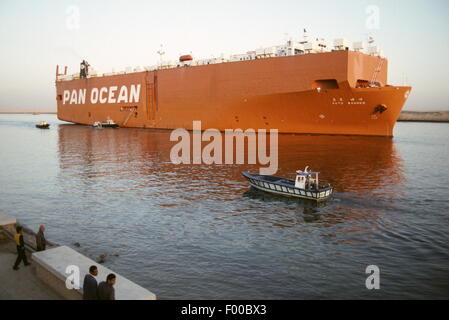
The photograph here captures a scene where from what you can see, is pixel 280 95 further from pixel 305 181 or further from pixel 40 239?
pixel 40 239

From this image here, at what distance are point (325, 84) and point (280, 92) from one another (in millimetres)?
5132

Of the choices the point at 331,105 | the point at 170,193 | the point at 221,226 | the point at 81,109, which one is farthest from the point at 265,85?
the point at 81,109

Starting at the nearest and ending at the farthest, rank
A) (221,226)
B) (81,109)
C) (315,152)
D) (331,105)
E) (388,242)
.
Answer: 1. (388,242)
2. (221,226)
3. (315,152)
4. (331,105)
5. (81,109)

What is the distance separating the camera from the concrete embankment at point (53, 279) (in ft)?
24.9

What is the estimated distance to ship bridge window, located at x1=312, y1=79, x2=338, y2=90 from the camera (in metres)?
40.6

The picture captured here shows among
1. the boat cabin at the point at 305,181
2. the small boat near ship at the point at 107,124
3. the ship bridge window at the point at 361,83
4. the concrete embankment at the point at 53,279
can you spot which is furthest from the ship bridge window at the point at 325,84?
the small boat near ship at the point at 107,124

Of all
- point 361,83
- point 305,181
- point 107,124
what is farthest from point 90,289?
point 107,124

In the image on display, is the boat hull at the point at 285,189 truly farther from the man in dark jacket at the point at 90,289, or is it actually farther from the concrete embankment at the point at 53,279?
the man in dark jacket at the point at 90,289

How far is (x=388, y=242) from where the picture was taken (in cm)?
1411

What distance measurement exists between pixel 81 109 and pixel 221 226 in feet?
232

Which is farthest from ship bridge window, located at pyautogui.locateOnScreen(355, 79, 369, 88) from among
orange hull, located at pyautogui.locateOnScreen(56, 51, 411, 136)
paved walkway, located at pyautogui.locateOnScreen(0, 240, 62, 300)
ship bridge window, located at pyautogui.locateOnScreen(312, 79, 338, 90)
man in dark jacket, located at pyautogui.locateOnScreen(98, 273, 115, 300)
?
man in dark jacket, located at pyautogui.locateOnScreen(98, 273, 115, 300)

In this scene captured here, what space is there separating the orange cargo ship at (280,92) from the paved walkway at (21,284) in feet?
119

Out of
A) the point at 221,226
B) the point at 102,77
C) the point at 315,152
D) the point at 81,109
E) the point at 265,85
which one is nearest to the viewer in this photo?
the point at 221,226
